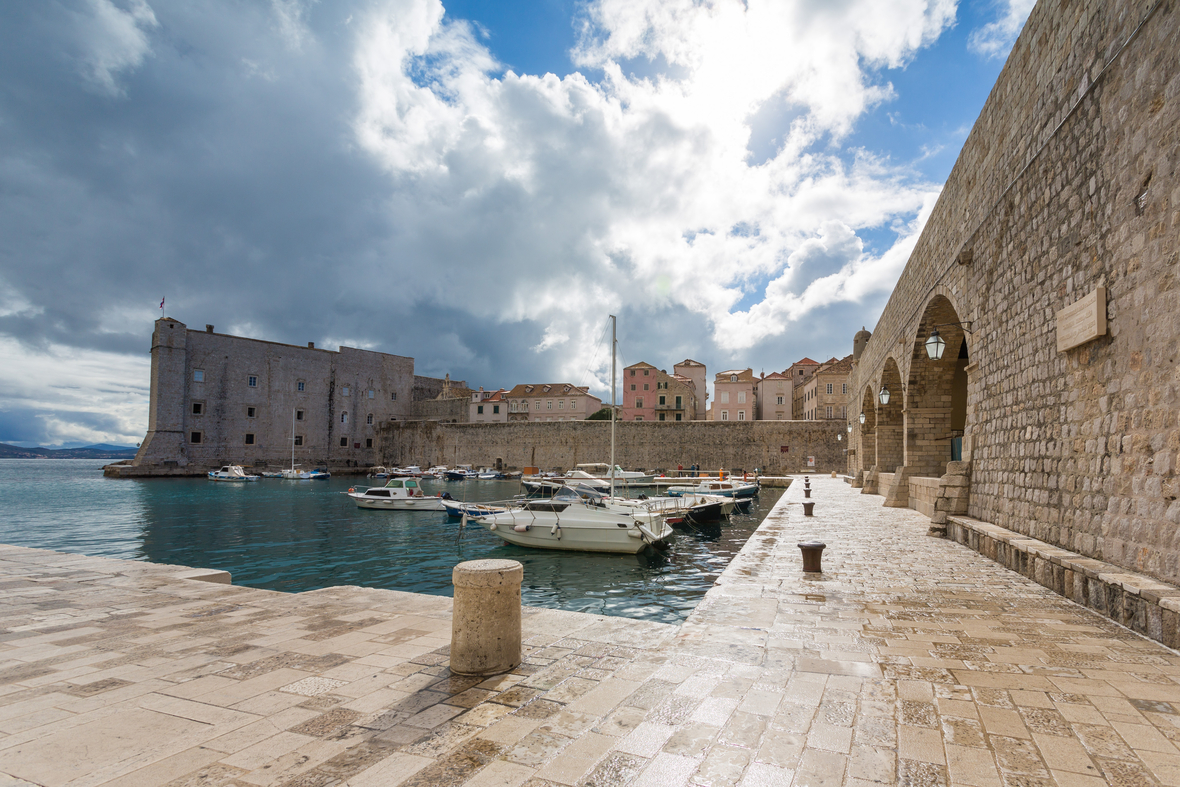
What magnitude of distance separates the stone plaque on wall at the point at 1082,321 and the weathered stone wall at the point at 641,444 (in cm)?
3524

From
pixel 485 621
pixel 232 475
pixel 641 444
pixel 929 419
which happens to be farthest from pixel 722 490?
pixel 232 475

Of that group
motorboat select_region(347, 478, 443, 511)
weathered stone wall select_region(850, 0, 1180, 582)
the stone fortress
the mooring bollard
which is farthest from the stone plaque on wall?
the stone fortress

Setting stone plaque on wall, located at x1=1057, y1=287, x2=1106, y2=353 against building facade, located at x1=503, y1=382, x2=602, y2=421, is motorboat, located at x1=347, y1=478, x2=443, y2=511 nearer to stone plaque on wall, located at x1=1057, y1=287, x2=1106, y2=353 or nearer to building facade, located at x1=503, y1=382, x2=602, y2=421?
stone plaque on wall, located at x1=1057, y1=287, x2=1106, y2=353

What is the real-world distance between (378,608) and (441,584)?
20.2 ft

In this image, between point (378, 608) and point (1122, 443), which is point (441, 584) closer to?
point (378, 608)

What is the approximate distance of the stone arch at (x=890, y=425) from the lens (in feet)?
56.4

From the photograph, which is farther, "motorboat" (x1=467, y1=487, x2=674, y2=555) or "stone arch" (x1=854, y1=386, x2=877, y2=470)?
"stone arch" (x1=854, y1=386, x2=877, y2=470)

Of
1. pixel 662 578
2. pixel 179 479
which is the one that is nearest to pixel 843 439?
pixel 662 578

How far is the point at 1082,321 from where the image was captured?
5.45 metres

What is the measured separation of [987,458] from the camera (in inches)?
323

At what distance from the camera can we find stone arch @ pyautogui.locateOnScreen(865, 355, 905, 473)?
17.2m

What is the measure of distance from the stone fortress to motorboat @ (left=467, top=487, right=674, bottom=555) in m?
42.1

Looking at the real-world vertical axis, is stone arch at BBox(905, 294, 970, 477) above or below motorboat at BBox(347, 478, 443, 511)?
above

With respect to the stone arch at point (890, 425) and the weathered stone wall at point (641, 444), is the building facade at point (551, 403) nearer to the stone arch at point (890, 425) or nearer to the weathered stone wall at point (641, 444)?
the weathered stone wall at point (641, 444)
